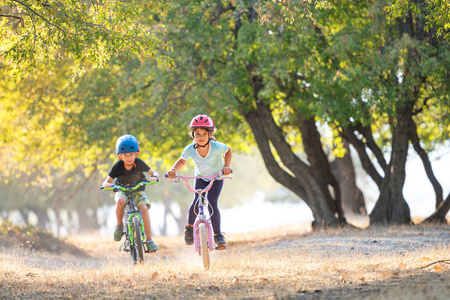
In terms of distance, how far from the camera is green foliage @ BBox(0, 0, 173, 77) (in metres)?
8.12

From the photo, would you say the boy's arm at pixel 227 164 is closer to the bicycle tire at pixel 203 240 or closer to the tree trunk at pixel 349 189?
the bicycle tire at pixel 203 240

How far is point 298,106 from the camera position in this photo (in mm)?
15836

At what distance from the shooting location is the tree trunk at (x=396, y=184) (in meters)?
15.4

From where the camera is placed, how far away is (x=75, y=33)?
8.21m

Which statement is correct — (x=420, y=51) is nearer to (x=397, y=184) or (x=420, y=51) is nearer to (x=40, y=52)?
(x=397, y=184)

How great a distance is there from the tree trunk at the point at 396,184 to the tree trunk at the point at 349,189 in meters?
5.94

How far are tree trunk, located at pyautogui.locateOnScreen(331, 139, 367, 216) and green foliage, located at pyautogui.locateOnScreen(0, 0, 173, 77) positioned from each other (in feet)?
48.6

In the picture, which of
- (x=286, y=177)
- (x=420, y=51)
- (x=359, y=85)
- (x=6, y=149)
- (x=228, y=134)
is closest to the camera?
(x=420, y=51)

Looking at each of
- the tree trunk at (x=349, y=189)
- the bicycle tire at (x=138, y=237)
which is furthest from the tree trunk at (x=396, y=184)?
the bicycle tire at (x=138, y=237)

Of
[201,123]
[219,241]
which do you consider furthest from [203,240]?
[201,123]

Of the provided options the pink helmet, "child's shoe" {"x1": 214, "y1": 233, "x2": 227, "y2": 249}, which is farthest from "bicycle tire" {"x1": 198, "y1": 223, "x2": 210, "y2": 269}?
the pink helmet

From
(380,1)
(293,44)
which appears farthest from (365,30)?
(293,44)

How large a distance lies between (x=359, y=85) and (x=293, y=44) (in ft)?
5.95

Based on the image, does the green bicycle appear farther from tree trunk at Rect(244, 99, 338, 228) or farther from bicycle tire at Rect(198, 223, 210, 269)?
tree trunk at Rect(244, 99, 338, 228)
